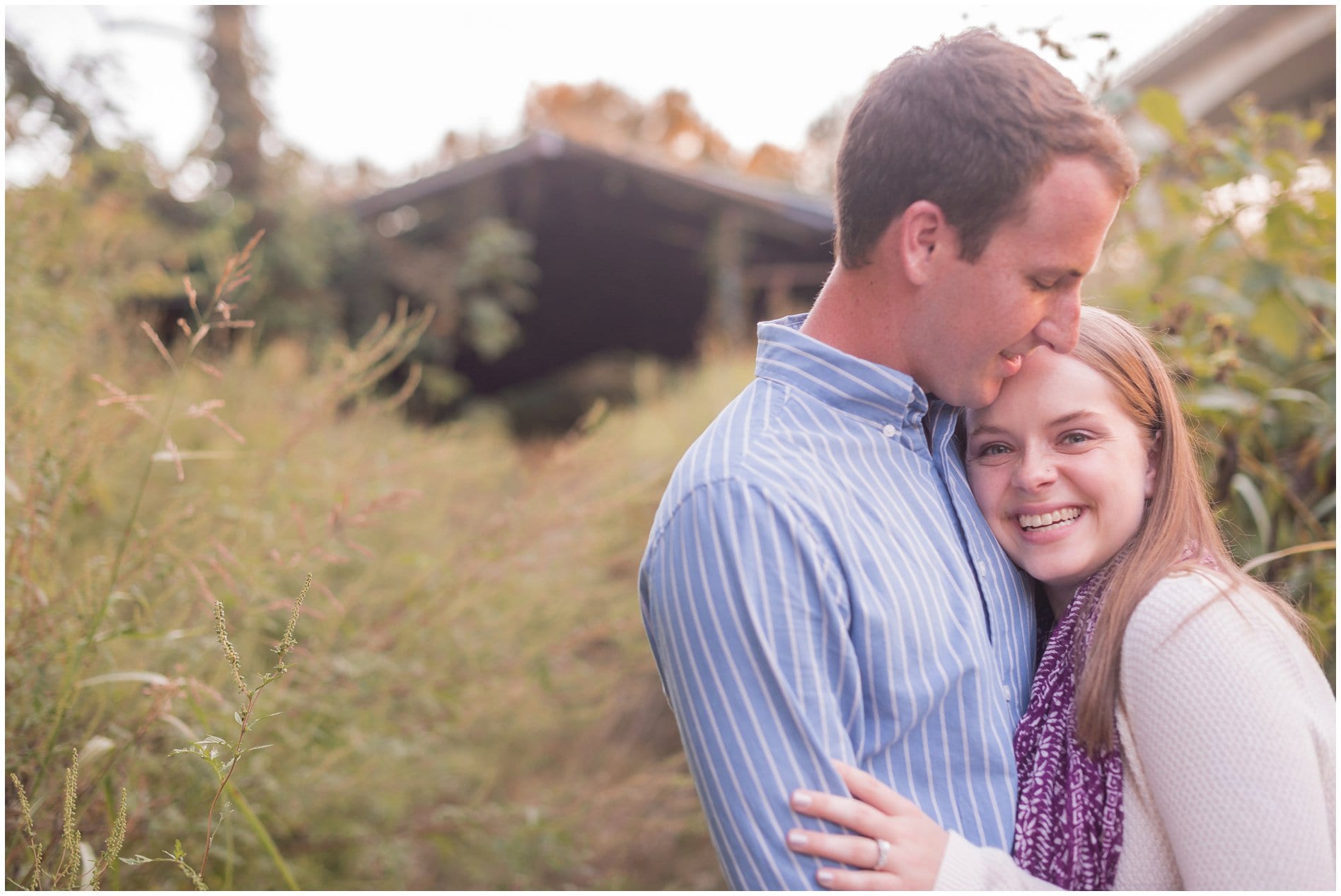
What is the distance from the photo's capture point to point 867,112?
5.00 ft

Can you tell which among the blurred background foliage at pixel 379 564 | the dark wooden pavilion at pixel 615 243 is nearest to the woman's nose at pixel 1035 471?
the blurred background foliage at pixel 379 564

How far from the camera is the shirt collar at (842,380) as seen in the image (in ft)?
4.90

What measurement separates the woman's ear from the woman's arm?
731mm

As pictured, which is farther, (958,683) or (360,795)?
(360,795)

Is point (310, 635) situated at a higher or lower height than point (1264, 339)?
lower

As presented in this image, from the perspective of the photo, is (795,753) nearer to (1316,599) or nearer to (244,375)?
(1316,599)

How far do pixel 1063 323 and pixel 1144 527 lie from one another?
1.26ft

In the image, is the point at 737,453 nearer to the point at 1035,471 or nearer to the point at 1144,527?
the point at 1035,471

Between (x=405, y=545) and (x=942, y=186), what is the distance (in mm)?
3385

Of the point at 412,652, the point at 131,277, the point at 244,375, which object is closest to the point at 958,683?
the point at 412,652

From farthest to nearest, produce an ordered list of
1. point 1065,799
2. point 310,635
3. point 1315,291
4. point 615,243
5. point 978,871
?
point 615,243, point 1315,291, point 310,635, point 1065,799, point 978,871

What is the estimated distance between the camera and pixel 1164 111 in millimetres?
2693

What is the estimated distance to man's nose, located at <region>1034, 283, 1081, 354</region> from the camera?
149 centimetres

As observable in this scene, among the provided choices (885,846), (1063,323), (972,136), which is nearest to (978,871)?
(885,846)
